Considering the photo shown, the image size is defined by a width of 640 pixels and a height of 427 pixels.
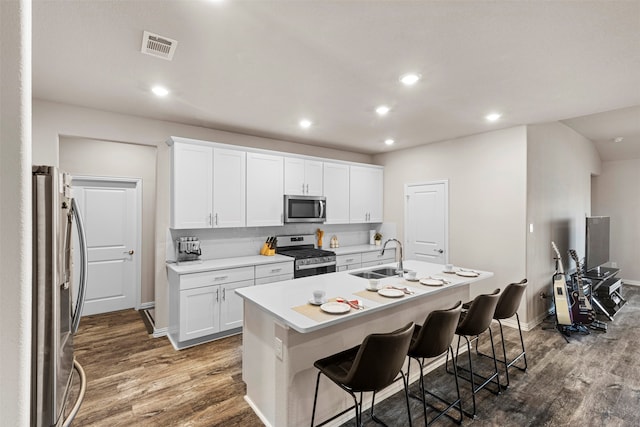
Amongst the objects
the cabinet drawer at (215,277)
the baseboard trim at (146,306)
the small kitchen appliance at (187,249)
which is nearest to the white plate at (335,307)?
the cabinet drawer at (215,277)

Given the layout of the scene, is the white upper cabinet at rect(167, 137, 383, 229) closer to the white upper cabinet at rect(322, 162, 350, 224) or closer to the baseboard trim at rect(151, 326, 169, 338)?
the white upper cabinet at rect(322, 162, 350, 224)

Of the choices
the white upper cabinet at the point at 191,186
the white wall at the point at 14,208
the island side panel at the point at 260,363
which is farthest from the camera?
the white upper cabinet at the point at 191,186

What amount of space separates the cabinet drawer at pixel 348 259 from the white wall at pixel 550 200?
7.68 ft

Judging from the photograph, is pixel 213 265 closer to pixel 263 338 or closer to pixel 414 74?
pixel 263 338

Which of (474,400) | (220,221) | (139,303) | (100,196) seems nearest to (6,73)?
(474,400)

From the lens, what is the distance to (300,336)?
6.59ft

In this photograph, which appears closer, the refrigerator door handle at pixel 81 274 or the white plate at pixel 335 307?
the refrigerator door handle at pixel 81 274

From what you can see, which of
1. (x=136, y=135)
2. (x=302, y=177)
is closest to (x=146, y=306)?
(x=136, y=135)

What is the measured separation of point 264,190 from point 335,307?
2.63 m

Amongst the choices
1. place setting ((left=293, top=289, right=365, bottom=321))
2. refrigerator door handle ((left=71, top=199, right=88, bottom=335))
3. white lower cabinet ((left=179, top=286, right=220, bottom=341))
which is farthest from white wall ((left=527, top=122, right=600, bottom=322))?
refrigerator door handle ((left=71, top=199, right=88, bottom=335))

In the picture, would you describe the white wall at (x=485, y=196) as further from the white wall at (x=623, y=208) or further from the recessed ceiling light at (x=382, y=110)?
the white wall at (x=623, y=208)

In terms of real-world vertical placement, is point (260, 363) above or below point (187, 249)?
below

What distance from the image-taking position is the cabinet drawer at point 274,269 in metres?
3.91

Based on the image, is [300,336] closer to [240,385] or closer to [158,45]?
[240,385]
